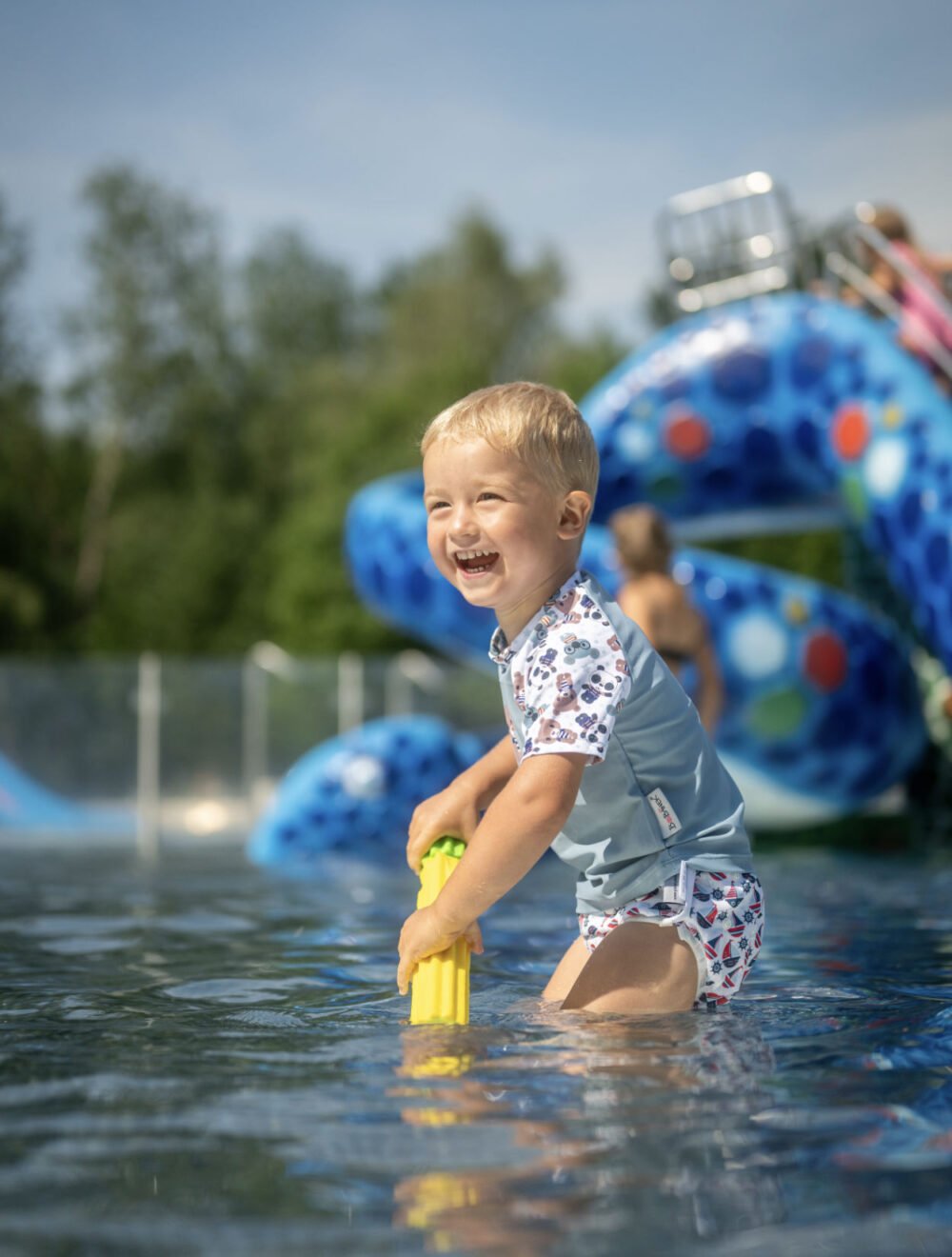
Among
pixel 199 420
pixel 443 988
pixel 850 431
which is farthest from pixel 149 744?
pixel 199 420

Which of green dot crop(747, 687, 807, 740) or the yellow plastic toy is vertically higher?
green dot crop(747, 687, 807, 740)

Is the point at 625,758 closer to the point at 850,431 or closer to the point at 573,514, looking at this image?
the point at 573,514

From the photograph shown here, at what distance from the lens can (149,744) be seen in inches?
526

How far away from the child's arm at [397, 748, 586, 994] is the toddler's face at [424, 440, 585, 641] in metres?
0.31

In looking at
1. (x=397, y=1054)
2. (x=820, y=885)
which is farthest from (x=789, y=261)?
(x=397, y=1054)

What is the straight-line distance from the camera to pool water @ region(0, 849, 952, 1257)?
58.5 inches

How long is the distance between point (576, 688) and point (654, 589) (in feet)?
11.7

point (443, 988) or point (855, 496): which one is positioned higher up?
point (855, 496)

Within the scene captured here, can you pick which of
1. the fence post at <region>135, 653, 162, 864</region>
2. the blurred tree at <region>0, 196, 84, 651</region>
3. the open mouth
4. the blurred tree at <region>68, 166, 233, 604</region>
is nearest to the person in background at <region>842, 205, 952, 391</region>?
the open mouth

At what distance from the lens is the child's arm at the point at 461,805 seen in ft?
8.82

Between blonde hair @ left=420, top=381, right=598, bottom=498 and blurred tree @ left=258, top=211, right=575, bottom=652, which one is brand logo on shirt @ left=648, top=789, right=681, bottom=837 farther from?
blurred tree @ left=258, top=211, right=575, bottom=652

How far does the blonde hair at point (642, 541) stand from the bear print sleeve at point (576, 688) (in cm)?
335

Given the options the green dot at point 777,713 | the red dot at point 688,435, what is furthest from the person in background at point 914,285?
the green dot at point 777,713

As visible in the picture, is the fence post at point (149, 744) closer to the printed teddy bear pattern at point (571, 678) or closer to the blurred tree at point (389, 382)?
the printed teddy bear pattern at point (571, 678)
